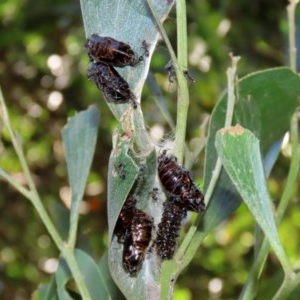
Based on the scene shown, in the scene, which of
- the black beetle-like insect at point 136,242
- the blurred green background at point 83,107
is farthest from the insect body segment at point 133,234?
the blurred green background at point 83,107

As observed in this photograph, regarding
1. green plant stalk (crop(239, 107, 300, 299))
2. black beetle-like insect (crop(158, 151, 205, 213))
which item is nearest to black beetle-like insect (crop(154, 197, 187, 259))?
black beetle-like insect (crop(158, 151, 205, 213))

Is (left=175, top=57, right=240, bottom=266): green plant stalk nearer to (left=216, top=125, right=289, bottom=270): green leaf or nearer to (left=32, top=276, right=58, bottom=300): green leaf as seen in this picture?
(left=216, top=125, right=289, bottom=270): green leaf

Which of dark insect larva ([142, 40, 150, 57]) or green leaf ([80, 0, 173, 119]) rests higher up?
green leaf ([80, 0, 173, 119])

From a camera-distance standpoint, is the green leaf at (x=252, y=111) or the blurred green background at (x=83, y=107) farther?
the blurred green background at (x=83, y=107)

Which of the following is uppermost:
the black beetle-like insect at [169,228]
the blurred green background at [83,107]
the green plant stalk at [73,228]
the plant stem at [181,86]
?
the plant stem at [181,86]

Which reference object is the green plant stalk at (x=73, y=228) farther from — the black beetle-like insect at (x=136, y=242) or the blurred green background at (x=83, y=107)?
the blurred green background at (x=83, y=107)

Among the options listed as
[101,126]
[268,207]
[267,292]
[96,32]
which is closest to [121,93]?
[96,32]
